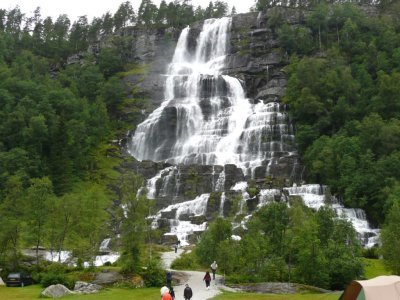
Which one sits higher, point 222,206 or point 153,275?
point 222,206

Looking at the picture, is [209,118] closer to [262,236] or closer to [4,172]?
[4,172]

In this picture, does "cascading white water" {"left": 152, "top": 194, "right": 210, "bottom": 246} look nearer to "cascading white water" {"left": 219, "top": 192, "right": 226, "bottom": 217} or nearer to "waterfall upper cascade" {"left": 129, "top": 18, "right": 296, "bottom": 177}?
"cascading white water" {"left": 219, "top": 192, "right": 226, "bottom": 217}

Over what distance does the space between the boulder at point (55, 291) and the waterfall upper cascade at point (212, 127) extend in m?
41.4

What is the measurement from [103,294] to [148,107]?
67209 mm

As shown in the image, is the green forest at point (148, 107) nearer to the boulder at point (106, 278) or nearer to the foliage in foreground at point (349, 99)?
the foliage in foreground at point (349, 99)

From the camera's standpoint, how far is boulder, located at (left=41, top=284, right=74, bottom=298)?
28.0 m

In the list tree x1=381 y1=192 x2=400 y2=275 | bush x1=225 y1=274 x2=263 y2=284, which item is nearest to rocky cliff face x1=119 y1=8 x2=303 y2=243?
bush x1=225 y1=274 x2=263 y2=284

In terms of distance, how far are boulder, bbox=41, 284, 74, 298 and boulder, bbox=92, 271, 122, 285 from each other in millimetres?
2842

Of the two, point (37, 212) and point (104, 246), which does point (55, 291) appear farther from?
point (104, 246)

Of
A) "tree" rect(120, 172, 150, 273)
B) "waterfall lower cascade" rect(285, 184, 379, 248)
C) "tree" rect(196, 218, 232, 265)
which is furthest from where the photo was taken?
"waterfall lower cascade" rect(285, 184, 379, 248)

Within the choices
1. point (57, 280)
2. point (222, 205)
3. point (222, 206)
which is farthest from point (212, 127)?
point (57, 280)

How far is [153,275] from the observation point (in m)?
32.5

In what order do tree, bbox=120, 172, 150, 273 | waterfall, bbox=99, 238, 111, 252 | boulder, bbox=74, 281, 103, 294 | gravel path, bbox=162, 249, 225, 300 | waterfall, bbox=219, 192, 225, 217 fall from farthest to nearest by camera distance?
waterfall, bbox=219, 192, 225, 217, waterfall, bbox=99, 238, 111, 252, tree, bbox=120, 172, 150, 273, boulder, bbox=74, 281, 103, 294, gravel path, bbox=162, 249, 225, 300

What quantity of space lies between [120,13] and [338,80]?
237ft
